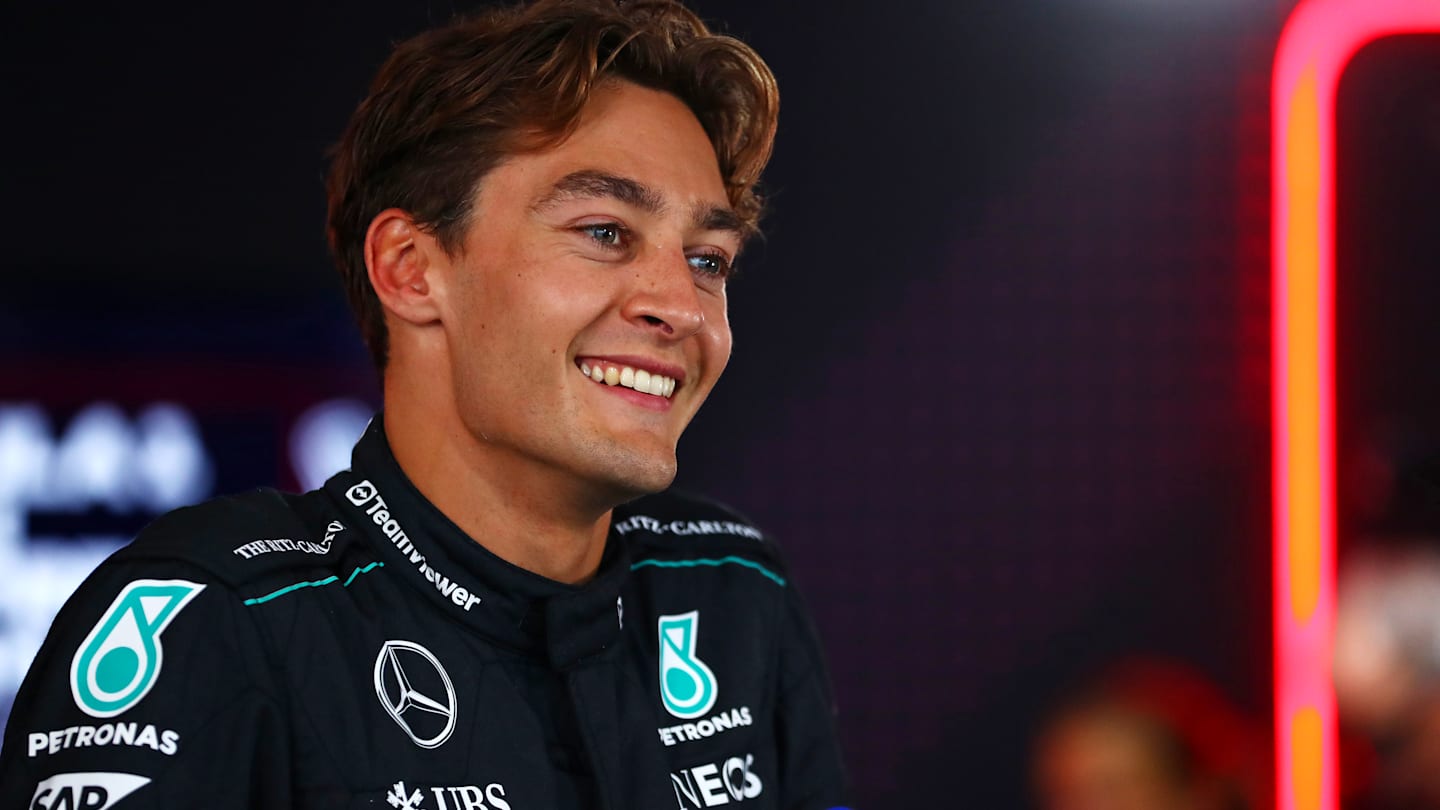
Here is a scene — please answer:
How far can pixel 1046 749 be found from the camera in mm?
2523

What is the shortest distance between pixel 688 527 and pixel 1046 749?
1.25 meters

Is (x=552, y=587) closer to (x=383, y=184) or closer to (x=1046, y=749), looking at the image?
(x=383, y=184)

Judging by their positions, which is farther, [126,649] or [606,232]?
[606,232]

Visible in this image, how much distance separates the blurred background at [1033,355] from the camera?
253 cm

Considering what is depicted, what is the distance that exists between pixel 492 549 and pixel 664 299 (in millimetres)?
269

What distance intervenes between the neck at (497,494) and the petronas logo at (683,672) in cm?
14

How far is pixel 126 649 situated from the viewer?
3.55ft

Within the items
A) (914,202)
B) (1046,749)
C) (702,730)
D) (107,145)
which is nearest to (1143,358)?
(914,202)

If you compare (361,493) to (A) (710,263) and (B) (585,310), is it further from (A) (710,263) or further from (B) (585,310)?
(A) (710,263)

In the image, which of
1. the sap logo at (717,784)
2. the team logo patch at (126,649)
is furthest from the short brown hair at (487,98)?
the sap logo at (717,784)

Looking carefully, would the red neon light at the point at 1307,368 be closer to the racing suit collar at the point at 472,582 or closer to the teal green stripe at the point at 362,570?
the racing suit collar at the point at 472,582

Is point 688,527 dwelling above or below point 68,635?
above

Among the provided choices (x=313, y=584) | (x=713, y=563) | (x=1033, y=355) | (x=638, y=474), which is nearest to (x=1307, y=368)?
(x=1033, y=355)

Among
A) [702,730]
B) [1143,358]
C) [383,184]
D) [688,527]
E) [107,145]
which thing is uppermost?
[107,145]
